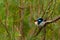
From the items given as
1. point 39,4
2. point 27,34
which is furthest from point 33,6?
point 27,34

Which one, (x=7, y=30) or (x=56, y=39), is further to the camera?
(x=56, y=39)

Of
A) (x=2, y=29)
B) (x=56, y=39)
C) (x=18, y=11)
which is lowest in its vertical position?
(x=56, y=39)

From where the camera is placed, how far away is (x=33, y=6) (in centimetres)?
377

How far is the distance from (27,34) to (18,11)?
15.3 inches

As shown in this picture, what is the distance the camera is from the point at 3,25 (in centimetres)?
358

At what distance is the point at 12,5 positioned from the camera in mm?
3627

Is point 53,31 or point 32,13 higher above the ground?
point 32,13

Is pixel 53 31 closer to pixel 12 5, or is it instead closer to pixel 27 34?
pixel 27 34

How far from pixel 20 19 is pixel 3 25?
0.26 meters

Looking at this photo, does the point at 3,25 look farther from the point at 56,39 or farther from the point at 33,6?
the point at 56,39

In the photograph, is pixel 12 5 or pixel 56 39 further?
pixel 56 39

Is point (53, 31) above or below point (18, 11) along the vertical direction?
below

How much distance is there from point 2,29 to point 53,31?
727mm

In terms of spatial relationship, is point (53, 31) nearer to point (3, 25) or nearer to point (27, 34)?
point (27, 34)
